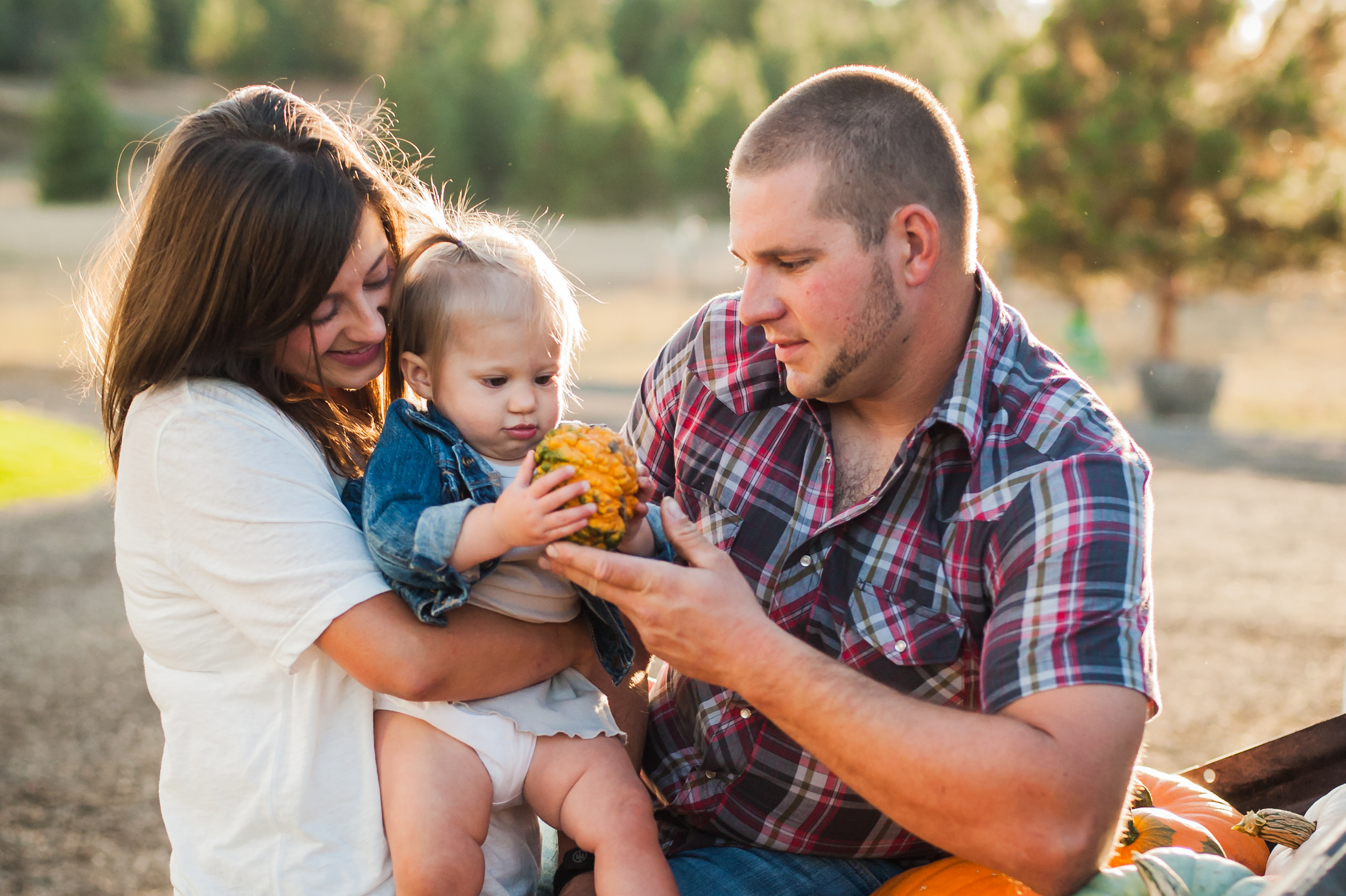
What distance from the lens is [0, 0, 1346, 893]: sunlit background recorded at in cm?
616

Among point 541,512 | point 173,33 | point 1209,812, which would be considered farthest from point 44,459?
point 173,33

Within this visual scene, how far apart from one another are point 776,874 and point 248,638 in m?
1.29

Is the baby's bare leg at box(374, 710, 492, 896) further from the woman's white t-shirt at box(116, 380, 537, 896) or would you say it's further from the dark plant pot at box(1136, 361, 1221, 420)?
the dark plant pot at box(1136, 361, 1221, 420)

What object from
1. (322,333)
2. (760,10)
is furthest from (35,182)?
(322,333)

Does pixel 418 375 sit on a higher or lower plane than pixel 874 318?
lower

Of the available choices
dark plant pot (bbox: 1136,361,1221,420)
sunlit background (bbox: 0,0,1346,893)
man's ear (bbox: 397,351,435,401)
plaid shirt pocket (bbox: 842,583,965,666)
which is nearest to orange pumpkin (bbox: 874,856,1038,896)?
plaid shirt pocket (bbox: 842,583,965,666)

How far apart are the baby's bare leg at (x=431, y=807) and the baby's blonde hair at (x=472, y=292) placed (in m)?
0.82

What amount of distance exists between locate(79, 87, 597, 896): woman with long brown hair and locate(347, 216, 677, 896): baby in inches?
2.7

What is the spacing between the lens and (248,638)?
2.24m

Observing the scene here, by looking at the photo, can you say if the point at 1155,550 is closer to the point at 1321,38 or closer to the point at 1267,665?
the point at 1267,665

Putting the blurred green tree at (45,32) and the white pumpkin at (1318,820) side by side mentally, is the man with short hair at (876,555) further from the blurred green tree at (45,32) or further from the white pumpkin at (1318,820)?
the blurred green tree at (45,32)

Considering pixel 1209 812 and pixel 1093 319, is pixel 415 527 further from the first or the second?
pixel 1093 319

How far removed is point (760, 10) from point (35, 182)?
38.6 metres

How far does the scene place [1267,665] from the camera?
7168 mm
